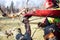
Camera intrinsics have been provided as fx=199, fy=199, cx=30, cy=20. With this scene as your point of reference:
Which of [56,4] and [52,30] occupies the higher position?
[56,4]

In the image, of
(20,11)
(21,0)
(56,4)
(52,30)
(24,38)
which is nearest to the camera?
(52,30)

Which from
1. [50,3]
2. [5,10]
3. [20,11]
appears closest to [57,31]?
[50,3]

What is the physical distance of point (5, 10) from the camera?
89.7 inches

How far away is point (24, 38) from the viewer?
1.56 meters

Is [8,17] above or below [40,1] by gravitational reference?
below

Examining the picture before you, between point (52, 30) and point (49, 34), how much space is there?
0.04m

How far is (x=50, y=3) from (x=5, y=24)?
987mm

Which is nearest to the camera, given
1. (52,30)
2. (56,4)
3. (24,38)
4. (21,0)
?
(52,30)

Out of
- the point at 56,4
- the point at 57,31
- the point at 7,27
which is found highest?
the point at 56,4

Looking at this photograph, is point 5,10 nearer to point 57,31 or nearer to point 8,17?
point 8,17

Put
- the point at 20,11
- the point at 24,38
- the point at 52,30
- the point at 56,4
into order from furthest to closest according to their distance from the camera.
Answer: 1. the point at 20,11
2. the point at 56,4
3. the point at 24,38
4. the point at 52,30

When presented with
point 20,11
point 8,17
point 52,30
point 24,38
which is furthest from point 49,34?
point 8,17

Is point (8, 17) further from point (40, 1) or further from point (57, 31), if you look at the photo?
point (57, 31)

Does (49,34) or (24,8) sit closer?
(49,34)
